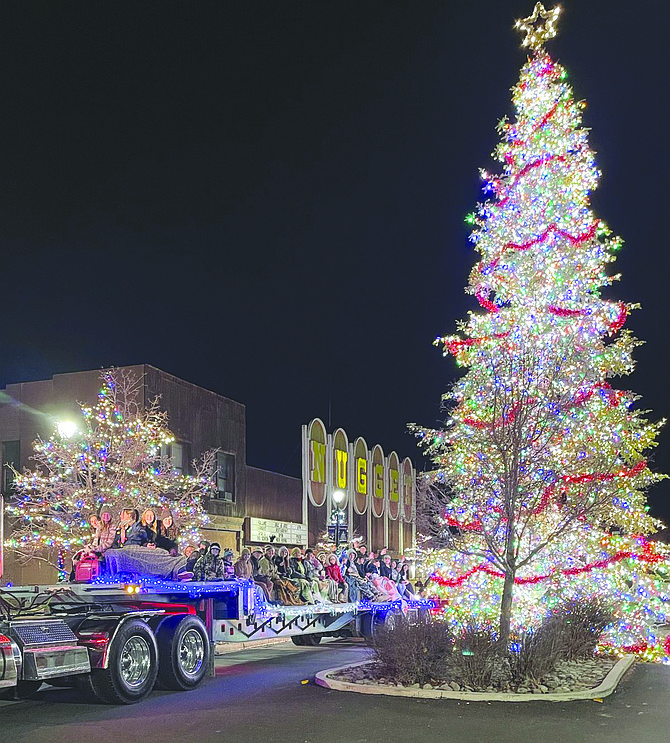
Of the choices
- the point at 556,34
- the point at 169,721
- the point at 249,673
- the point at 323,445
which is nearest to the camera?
the point at 169,721

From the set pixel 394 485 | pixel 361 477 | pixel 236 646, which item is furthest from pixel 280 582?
pixel 394 485

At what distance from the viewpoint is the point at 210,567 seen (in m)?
14.7

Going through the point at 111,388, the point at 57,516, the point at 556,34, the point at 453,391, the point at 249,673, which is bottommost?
the point at 249,673

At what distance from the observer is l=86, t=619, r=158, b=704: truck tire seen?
11352 mm

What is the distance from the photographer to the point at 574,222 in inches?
736

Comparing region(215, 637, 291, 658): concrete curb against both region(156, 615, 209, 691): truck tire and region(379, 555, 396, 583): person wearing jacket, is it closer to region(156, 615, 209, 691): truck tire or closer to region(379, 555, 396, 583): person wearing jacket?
region(379, 555, 396, 583): person wearing jacket

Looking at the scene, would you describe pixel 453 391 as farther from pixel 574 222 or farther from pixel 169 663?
pixel 169 663

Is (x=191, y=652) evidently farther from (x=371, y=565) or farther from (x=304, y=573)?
(x=371, y=565)

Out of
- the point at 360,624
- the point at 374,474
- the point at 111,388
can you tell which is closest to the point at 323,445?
the point at 374,474

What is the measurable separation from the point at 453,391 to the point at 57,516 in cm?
1275

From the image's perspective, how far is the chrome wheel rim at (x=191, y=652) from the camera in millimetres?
12852

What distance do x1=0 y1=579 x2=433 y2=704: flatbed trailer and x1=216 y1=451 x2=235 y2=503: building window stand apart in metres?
17.9

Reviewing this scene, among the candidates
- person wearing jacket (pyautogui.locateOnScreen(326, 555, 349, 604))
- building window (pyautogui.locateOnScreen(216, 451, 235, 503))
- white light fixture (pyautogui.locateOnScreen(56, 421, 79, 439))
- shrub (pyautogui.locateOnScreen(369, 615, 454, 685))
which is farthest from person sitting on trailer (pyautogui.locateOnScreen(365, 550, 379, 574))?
building window (pyautogui.locateOnScreen(216, 451, 235, 503))

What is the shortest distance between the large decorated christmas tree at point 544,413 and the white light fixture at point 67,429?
11.8 metres
